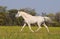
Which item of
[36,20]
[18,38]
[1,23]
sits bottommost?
[1,23]

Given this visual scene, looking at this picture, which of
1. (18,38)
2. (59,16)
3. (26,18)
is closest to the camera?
(18,38)

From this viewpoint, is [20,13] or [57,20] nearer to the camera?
[20,13]

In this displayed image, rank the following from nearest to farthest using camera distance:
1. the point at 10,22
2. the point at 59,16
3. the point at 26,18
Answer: the point at 26,18 → the point at 10,22 → the point at 59,16

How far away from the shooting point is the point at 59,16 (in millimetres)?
31906

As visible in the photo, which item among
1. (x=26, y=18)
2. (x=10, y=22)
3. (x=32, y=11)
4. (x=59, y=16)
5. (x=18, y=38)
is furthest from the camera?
(x=32, y=11)

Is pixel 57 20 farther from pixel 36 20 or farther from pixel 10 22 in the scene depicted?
pixel 36 20

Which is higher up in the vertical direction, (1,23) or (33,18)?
(33,18)

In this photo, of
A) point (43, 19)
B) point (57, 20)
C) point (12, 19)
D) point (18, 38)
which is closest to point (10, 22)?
point (12, 19)

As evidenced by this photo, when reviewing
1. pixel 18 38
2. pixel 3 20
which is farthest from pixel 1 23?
pixel 18 38

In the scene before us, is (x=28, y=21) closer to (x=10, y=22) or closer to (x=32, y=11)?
(x=10, y=22)

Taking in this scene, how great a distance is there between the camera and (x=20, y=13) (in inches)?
694

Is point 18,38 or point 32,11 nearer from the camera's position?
point 18,38

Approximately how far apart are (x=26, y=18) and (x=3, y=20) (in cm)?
1505

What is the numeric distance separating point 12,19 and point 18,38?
22.4 m
